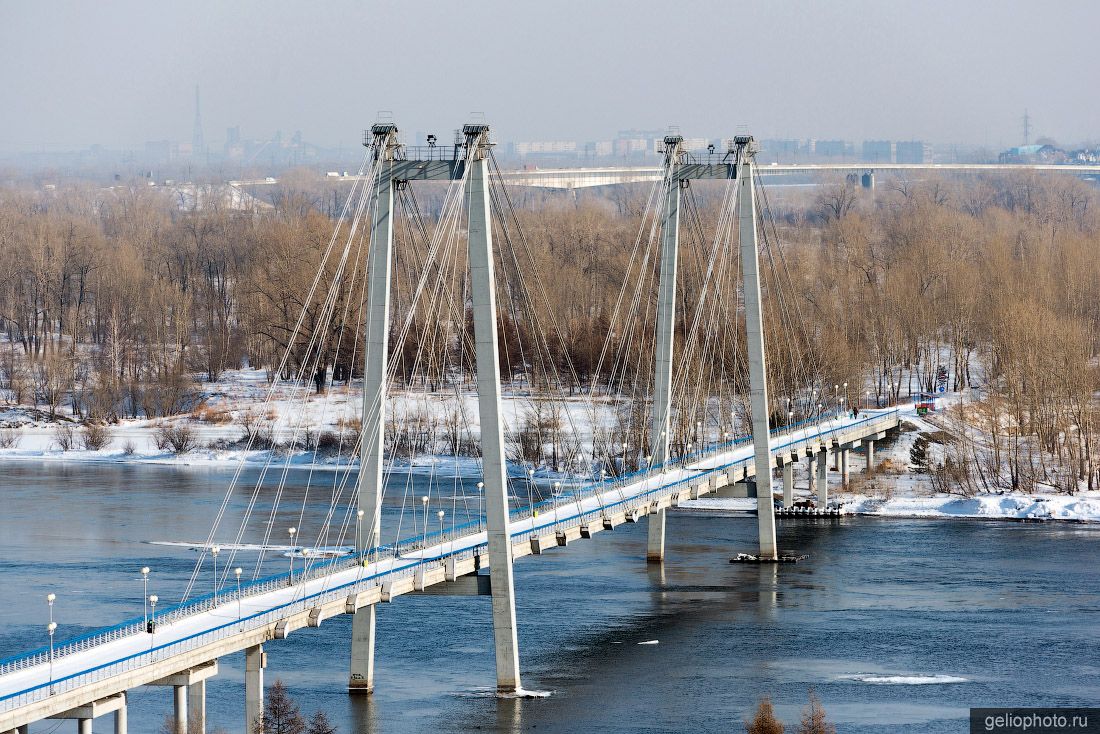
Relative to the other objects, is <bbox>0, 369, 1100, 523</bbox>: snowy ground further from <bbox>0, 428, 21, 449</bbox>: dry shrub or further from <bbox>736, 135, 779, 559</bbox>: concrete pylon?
<bbox>736, 135, 779, 559</bbox>: concrete pylon

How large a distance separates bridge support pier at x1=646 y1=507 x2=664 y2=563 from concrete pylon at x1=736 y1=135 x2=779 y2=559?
318 cm

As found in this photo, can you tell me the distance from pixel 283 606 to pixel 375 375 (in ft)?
18.1

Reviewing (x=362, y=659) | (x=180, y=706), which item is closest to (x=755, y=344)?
(x=362, y=659)

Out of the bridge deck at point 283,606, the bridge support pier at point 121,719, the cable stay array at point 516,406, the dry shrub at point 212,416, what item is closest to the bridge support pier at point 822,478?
the cable stay array at point 516,406

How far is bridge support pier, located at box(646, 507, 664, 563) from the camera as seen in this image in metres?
51.7

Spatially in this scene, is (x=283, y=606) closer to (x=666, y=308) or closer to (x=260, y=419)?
(x=666, y=308)

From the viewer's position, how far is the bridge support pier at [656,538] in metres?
51.7

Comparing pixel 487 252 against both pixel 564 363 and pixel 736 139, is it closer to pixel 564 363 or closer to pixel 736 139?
pixel 736 139

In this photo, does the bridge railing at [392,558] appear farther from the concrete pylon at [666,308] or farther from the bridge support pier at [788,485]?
the concrete pylon at [666,308]

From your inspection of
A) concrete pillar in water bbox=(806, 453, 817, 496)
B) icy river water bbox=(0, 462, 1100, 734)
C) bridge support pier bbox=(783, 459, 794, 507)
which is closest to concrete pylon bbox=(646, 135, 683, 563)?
icy river water bbox=(0, 462, 1100, 734)

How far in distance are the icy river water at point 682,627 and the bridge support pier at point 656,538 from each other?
0.61 m

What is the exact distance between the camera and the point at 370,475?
114 ft

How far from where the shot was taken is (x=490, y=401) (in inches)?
1344

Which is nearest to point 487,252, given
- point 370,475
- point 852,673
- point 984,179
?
point 370,475
